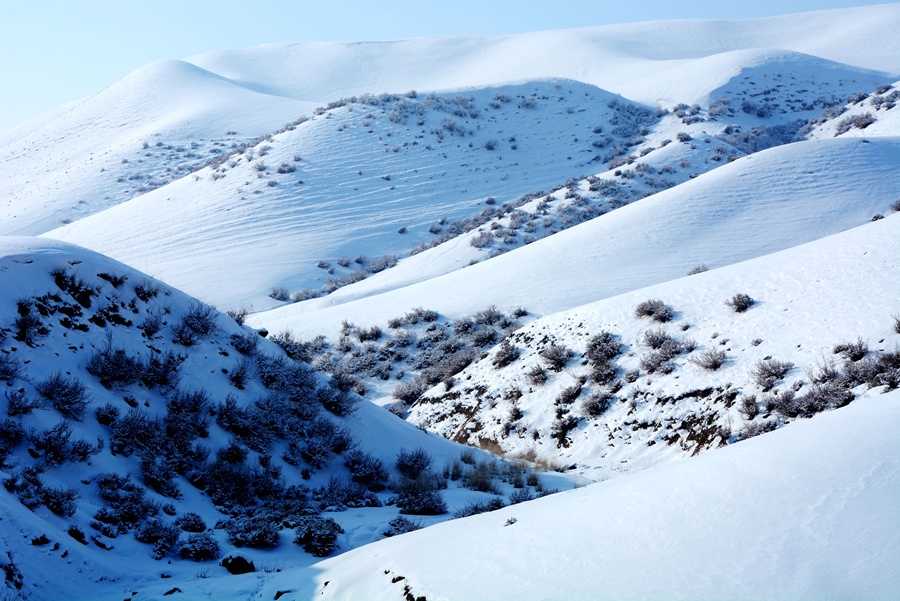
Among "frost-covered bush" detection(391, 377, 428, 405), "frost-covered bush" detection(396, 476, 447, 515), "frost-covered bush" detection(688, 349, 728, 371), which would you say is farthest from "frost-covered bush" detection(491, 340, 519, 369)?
"frost-covered bush" detection(396, 476, 447, 515)

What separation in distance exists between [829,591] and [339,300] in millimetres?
24655

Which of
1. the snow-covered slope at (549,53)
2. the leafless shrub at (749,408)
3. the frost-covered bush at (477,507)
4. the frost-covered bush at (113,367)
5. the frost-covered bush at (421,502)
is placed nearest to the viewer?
the frost-covered bush at (477,507)

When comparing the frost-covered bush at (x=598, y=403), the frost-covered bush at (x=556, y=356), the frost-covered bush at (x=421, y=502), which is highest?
the frost-covered bush at (x=421, y=502)

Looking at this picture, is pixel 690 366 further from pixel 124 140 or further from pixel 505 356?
pixel 124 140

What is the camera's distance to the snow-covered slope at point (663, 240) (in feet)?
72.6

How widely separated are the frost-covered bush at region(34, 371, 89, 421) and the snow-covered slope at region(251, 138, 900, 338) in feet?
47.1

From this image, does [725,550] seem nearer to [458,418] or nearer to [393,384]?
[458,418]

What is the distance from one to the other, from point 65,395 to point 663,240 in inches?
783

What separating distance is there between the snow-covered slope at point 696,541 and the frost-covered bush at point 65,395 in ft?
10.3

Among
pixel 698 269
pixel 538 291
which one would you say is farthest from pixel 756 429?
pixel 538 291

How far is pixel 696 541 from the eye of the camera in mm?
3965

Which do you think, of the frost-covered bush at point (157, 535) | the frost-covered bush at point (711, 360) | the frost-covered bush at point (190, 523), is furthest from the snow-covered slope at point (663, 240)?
the frost-covered bush at point (157, 535)

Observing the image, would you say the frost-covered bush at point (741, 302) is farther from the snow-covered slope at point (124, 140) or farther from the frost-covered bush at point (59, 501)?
the snow-covered slope at point (124, 140)

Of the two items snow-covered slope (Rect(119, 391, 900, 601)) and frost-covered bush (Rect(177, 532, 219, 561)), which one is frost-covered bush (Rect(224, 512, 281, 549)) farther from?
snow-covered slope (Rect(119, 391, 900, 601))
